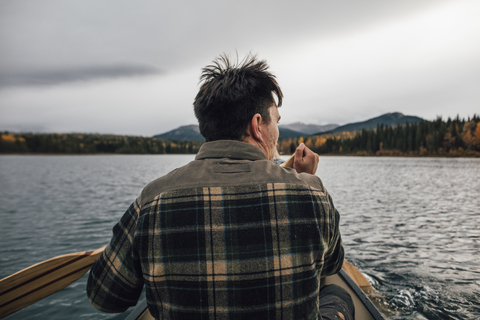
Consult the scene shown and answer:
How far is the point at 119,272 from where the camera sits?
1.66 m

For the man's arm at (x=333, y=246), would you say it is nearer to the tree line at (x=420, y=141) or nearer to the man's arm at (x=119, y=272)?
the man's arm at (x=119, y=272)

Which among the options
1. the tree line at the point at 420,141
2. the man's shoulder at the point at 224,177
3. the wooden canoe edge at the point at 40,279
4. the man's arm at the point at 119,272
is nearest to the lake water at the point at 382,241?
the wooden canoe edge at the point at 40,279

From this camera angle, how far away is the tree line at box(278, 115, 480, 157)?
9294 cm

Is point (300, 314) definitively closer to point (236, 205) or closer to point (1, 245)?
point (236, 205)

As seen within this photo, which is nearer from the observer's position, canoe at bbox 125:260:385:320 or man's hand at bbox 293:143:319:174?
man's hand at bbox 293:143:319:174

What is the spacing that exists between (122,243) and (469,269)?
28.6 feet

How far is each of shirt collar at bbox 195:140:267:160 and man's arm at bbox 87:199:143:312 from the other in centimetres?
50

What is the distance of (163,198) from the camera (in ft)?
→ 4.80

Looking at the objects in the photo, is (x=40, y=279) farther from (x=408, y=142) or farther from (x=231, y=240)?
(x=408, y=142)

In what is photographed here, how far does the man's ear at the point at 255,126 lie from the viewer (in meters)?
1.82

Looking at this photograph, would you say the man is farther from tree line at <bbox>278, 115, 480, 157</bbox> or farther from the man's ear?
tree line at <bbox>278, 115, 480, 157</bbox>

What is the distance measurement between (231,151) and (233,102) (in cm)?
35

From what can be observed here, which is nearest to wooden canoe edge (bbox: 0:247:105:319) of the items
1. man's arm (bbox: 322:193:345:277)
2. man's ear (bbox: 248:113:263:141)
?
man's ear (bbox: 248:113:263:141)

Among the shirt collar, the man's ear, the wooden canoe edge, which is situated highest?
the man's ear
